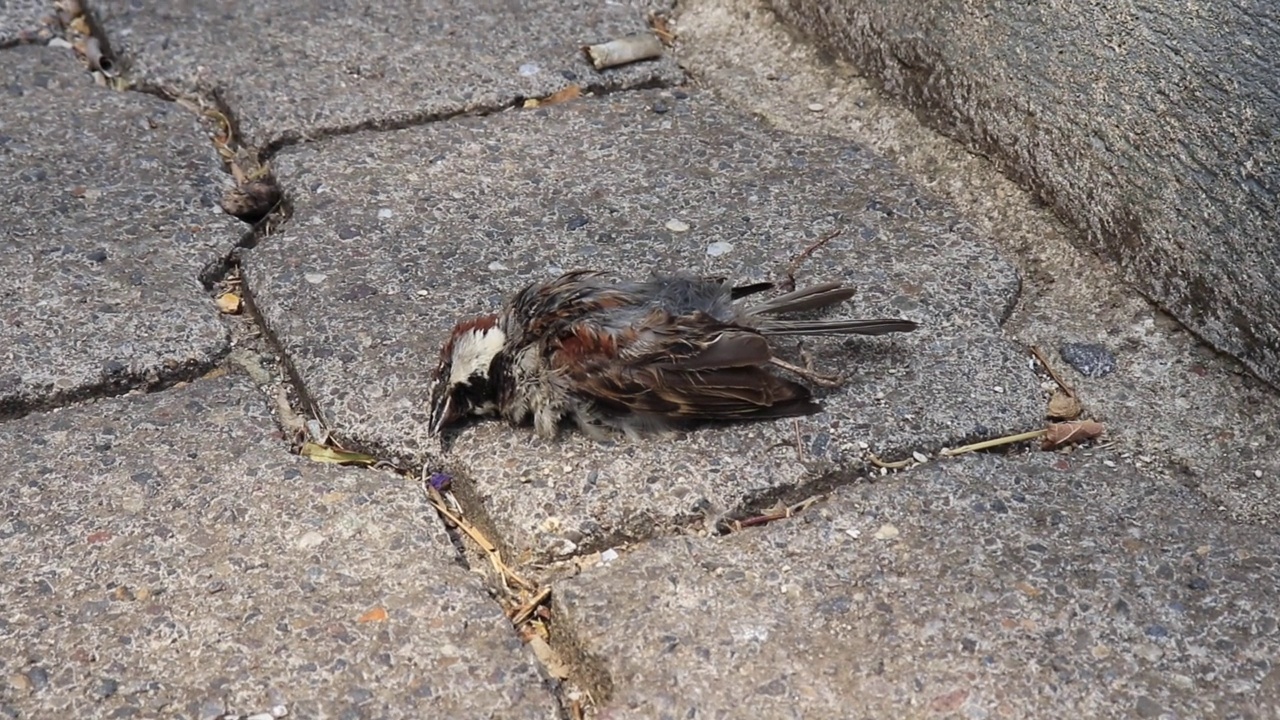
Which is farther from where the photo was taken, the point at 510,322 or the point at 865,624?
the point at 510,322

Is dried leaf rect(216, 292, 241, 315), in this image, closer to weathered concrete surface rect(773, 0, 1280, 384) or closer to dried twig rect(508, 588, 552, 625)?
dried twig rect(508, 588, 552, 625)

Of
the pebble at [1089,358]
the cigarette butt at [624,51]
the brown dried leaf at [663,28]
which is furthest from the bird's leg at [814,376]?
the brown dried leaf at [663,28]

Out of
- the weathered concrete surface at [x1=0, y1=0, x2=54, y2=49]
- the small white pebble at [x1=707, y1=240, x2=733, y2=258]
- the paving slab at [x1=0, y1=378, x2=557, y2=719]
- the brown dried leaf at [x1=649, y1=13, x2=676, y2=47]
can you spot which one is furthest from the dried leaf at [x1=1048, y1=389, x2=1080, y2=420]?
the weathered concrete surface at [x1=0, y1=0, x2=54, y2=49]

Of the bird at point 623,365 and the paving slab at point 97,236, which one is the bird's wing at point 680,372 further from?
the paving slab at point 97,236

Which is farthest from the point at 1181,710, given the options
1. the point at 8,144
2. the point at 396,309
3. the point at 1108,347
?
→ the point at 8,144

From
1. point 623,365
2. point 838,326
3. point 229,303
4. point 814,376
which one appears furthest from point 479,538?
point 229,303

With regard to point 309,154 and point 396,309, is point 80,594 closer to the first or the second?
point 396,309
